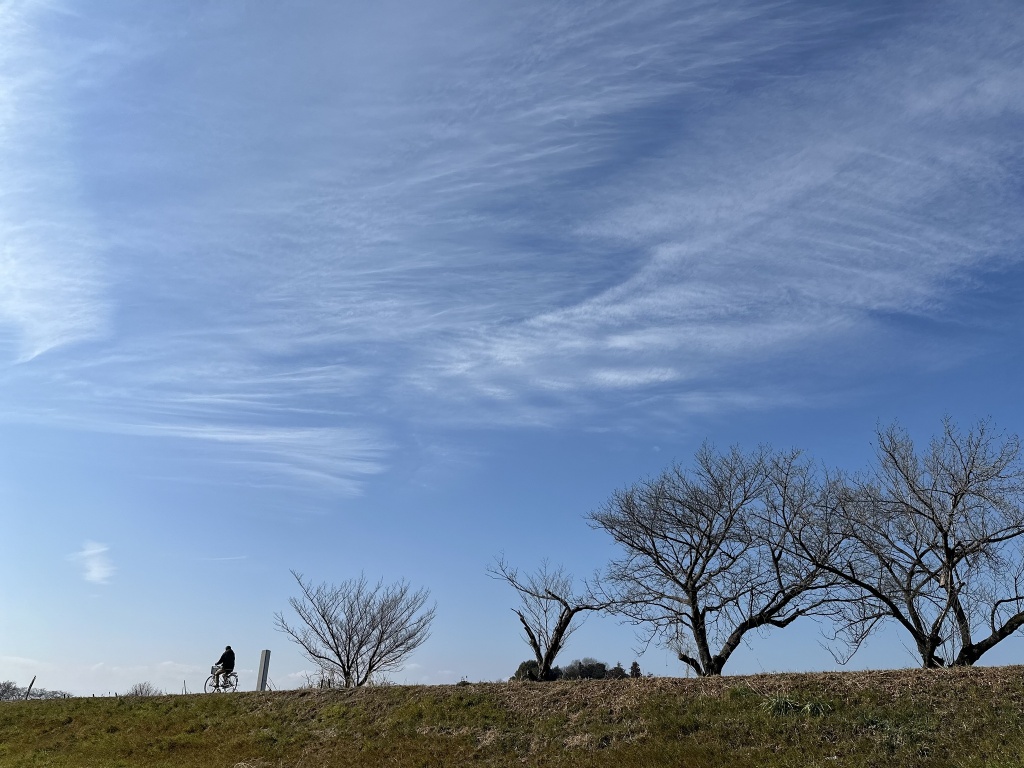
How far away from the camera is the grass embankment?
13.9 m

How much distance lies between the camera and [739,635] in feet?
78.4

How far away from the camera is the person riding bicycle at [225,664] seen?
29.0m

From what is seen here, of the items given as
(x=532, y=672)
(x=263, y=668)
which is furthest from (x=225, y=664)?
(x=532, y=672)

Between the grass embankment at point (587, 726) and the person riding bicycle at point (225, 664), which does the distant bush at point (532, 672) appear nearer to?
the grass embankment at point (587, 726)

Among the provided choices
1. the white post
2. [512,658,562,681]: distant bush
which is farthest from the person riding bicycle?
[512,658,562,681]: distant bush

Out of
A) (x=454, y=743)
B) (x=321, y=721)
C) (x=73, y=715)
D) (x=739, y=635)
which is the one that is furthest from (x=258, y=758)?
(x=739, y=635)

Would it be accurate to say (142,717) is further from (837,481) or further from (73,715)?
(837,481)

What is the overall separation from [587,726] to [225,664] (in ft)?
58.8

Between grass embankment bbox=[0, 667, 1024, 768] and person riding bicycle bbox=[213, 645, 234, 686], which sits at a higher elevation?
person riding bicycle bbox=[213, 645, 234, 686]

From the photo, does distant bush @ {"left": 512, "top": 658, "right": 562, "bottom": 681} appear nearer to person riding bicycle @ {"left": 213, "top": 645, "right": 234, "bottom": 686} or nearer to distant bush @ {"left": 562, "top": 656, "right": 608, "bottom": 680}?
distant bush @ {"left": 562, "top": 656, "right": 608, "bottom": 680}

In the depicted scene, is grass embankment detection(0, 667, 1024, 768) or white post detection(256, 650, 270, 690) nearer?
grass embankment detection(0, 667, 1024, 768)

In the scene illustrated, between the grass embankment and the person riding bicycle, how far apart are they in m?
4.36

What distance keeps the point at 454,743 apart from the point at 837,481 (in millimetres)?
14429

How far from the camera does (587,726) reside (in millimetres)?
16969
